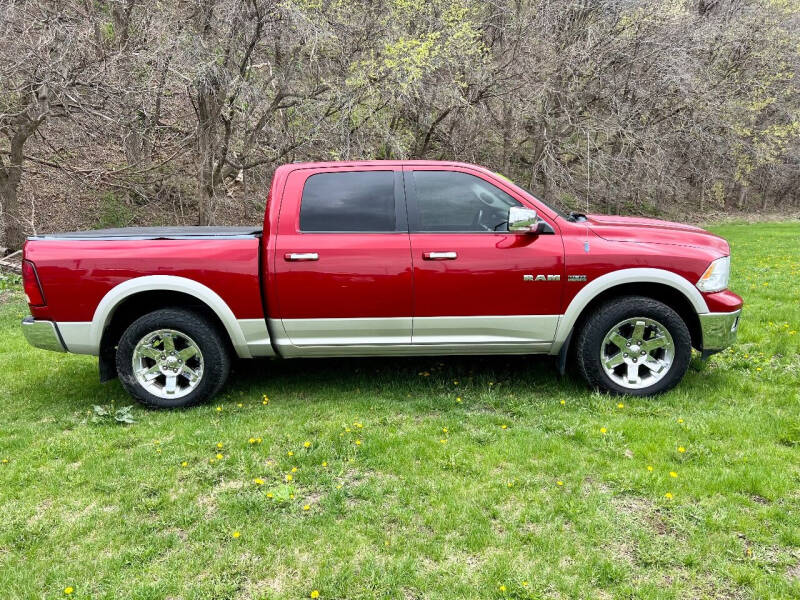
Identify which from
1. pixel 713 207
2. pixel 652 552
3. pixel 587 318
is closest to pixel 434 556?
pixel 652 552

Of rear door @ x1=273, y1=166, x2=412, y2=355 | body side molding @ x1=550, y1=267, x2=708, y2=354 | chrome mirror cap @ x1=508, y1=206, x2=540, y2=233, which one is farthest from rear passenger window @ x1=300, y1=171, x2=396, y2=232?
body side molding @ x1=550, y1=267, x2=708, y2=354

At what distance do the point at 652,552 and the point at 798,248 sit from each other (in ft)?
46.3

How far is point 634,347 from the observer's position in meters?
4.46

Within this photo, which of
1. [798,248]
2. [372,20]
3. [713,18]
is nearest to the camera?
[372,20]

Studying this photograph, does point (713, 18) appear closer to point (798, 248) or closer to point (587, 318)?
point (798, 248)

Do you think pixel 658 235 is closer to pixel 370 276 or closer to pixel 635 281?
pixel 635 281

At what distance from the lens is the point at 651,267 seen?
4320 millimetres

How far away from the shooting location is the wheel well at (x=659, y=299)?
4.46 metres

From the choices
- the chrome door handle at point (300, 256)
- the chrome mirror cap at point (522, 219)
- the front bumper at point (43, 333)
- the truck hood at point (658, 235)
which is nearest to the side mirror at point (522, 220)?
the chrome mirror cap at point (522, 219)

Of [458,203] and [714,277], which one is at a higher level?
[458,203]

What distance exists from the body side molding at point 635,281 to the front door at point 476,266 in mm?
161

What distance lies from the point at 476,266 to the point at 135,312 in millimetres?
2821

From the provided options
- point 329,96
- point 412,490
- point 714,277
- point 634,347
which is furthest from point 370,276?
point 329,96

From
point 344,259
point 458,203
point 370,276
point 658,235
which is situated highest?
point 458,203
